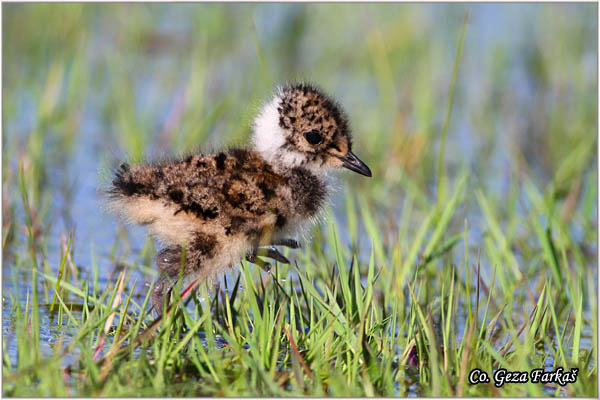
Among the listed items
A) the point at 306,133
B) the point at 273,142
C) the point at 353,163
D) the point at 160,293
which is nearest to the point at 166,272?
the point at 160,293

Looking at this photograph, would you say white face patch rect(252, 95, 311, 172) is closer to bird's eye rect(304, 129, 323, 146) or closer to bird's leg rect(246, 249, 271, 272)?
bird's eye rect(304, 129, 323, 146)

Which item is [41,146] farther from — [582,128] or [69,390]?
[582,128]

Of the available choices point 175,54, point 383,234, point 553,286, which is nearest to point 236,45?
point 175,54

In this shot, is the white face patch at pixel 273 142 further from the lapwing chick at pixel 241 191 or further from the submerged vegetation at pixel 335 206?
the submerged vegetation at pixel 335 206

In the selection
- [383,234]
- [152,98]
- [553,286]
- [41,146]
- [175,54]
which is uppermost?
[175,54]

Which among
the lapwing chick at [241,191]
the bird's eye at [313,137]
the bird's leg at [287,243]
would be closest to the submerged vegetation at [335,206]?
the bird's leg at [287,243]

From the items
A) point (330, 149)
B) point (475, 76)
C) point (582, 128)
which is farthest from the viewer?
point (475, 76)
